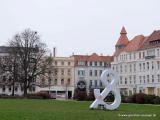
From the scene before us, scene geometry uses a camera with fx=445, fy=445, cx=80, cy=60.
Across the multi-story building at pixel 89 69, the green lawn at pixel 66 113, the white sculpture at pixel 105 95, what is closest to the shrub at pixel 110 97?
the white sculpture at pixel 105 95

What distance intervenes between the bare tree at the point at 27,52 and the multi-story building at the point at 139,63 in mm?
26188

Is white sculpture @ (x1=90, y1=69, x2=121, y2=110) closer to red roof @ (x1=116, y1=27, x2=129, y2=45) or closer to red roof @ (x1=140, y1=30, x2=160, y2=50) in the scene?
red roof @ (x1=140, y1=30, x2=160, y2=50)

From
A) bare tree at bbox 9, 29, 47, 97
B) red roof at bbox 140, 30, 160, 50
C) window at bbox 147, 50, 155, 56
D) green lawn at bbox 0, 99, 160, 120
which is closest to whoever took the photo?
green lawn at bbox 0, 99, 160, 120

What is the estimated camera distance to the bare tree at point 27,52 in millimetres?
90438

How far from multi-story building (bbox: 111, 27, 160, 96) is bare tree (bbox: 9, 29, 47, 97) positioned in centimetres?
2619

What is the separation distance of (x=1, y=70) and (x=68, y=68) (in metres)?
48.6

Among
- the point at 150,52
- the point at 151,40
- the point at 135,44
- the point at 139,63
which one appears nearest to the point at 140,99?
the point at 150,52

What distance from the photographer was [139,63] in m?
109

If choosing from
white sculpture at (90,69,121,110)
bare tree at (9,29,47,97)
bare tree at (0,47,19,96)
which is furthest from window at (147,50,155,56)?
white sculpture at (90,69,121,110)

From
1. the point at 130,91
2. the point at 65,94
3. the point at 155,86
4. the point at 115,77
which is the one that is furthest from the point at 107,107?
the point at 65,94

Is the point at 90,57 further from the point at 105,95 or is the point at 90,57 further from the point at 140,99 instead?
the point at 105,95

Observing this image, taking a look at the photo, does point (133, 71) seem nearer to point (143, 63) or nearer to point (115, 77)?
point (143, 63)

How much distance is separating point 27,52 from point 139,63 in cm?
3123

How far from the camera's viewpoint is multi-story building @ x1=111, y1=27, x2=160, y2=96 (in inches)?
4011
